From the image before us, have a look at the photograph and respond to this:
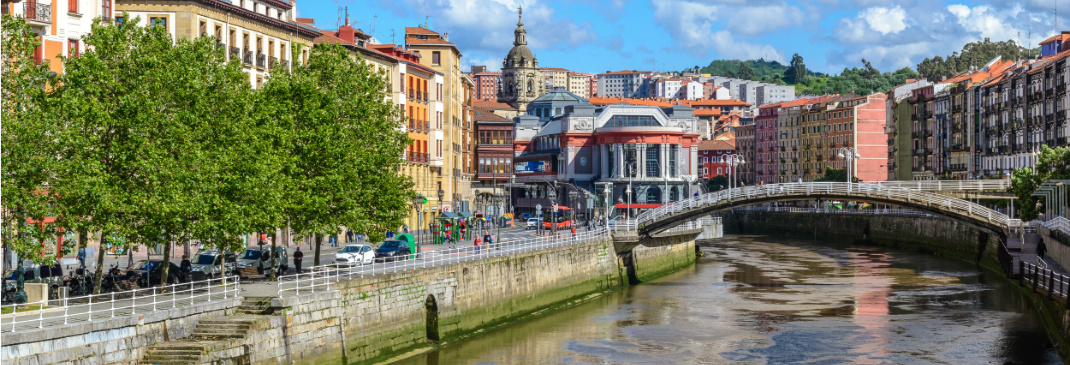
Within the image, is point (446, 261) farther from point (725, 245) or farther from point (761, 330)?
point (725, 245)

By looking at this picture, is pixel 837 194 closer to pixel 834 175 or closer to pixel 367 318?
pixel 367 318

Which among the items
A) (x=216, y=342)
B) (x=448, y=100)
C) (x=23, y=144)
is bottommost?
(x=216, y=342)

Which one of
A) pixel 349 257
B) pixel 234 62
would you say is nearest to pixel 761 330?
pixel 349 257

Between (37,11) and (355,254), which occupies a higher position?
(37,11)

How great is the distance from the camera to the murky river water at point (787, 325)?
48.8 metres

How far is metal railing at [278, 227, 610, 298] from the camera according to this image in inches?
1688

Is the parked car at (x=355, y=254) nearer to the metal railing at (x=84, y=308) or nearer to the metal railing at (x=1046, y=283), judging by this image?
the metal railing at (x=84, y=308)

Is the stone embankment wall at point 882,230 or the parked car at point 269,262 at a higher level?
the parked car at point 269,262

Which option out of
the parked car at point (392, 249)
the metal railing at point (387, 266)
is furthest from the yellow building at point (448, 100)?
the parked car at point (392, 249)

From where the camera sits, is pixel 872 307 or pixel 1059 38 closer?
pixel 872 307

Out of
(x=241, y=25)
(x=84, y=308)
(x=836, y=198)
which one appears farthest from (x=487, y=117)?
(x=84, y=308)

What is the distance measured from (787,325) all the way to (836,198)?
87.1ft

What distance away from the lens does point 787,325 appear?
58.7 meters

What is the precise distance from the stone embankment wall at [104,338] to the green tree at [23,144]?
10.4 feet
